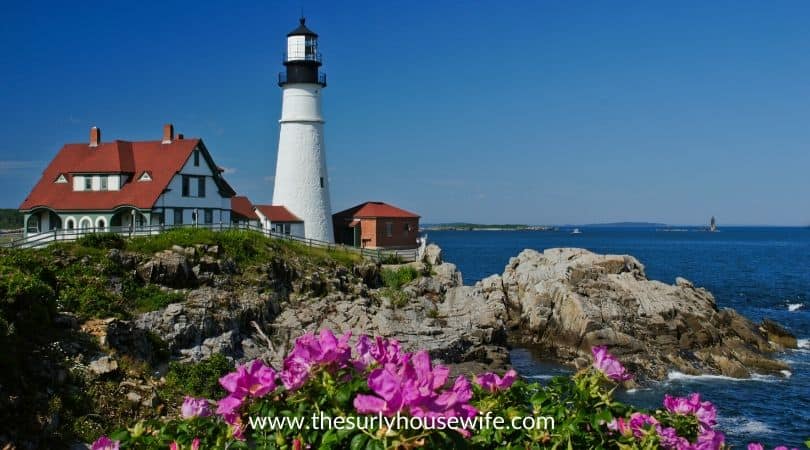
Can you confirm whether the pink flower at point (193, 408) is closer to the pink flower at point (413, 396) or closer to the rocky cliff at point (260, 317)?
the pink flower at point (413, 396)

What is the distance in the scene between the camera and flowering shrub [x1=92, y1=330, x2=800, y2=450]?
3.54m

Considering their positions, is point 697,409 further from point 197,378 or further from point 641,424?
point 197,378

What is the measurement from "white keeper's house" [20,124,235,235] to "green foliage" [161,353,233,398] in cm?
1623

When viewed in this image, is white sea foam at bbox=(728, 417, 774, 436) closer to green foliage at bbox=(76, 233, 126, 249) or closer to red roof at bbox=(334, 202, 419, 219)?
green foliage at bbox=(76, 233, 126, 249)

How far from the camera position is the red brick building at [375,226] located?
47.7 meters

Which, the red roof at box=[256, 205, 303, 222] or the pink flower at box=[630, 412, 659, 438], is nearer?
the pink flower at box=[630, 412, 659, 438]

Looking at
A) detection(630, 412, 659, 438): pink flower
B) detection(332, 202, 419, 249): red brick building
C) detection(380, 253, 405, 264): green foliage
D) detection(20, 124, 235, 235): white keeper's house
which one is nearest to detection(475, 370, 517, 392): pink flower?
detection(630, 412, 659, 438): pink flower

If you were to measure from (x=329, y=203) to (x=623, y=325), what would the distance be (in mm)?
20569

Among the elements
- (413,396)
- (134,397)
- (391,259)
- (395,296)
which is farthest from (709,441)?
(391,259)

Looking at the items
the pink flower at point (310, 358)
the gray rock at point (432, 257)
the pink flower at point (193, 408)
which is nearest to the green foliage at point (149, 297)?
the gray rock at point (432, 257)

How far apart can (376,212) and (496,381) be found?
43.5 metres

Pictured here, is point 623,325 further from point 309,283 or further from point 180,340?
point 180,340

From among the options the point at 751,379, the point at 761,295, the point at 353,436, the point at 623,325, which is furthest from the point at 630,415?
the point at 761,295

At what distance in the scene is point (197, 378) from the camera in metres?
19.5
